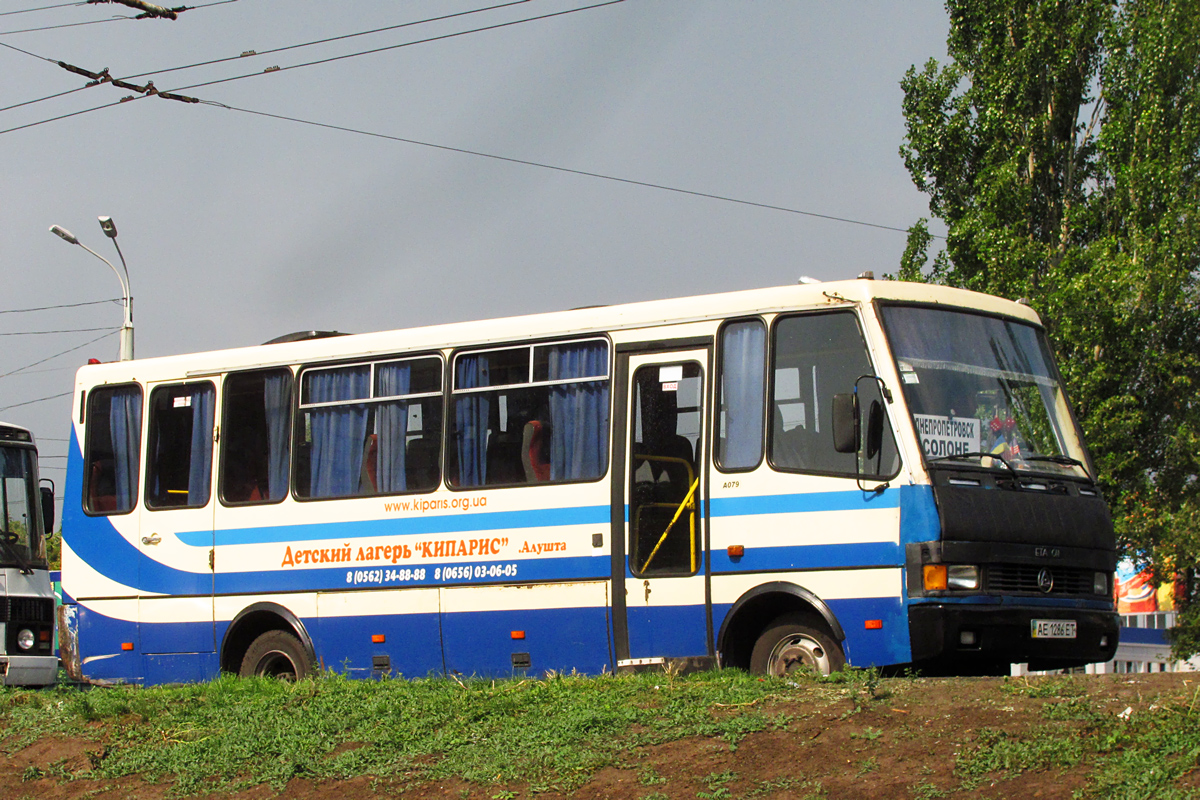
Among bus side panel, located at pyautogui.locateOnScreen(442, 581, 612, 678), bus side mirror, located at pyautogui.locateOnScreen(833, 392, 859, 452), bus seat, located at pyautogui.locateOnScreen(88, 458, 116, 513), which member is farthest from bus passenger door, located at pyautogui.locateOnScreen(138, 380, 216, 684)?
bus side mirror, located at pyautogui.locateOnScreen(833, 392, 859, 452)

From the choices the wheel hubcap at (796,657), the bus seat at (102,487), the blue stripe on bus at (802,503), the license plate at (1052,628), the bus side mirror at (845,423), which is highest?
the bus side mirror at (845,423)

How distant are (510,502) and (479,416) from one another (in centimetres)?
87

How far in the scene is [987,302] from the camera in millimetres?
10531

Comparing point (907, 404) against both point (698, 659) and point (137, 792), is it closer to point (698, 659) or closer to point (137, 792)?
point (698, 659)

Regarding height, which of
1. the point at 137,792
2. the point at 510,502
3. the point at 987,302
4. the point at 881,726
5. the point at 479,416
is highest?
the point at 987,302

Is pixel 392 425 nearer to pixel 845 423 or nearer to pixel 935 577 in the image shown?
pixel 845 423

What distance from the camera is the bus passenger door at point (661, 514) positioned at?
10258 mm

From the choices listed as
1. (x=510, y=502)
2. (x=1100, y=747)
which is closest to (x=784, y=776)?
(x=1100, y=747)

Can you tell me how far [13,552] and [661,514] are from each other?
8157 millimetres

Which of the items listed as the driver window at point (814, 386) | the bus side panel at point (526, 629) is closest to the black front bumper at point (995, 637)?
the driver window at point (814, 386)

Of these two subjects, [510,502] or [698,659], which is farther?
[510,502]

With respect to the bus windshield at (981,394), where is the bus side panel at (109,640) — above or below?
below

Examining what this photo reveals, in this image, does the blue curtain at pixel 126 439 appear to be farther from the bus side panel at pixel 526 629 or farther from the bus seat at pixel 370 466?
the bus side panel at pixel 526 629

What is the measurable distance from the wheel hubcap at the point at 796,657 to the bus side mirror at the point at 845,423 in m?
1.43
